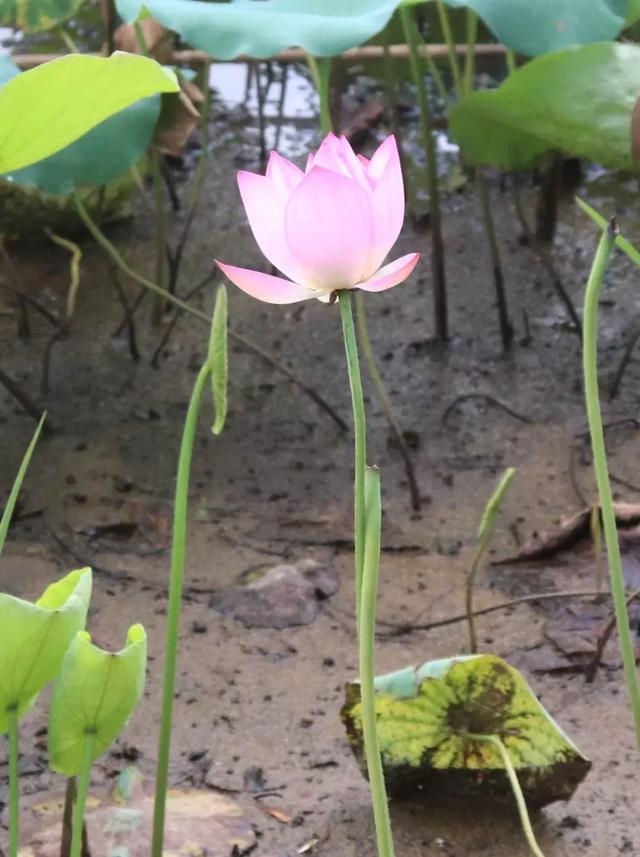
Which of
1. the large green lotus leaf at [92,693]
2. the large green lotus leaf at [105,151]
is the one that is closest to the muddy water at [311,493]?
the large green lotus leaf at [92,693]

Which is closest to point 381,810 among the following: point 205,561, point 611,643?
point 611,643

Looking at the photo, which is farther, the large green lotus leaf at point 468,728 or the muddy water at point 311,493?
the muddy water at point 311,493

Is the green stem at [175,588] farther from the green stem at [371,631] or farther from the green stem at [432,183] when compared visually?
the green stem at [432,183]

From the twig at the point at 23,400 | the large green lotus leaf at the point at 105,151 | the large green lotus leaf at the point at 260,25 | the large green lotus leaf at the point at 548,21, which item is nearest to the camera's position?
the large green lotus leaf at the point at 260,25

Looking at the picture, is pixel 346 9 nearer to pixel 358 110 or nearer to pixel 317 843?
pixel 317 843

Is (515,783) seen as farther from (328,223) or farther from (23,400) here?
(23,400)

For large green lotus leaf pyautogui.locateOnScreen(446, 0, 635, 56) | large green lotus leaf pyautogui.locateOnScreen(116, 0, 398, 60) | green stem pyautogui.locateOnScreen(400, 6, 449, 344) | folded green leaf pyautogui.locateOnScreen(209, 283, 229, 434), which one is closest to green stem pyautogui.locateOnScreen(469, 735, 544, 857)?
folded green leaf pyautogui.locateOnScreen(209, 283, 229, 434)
